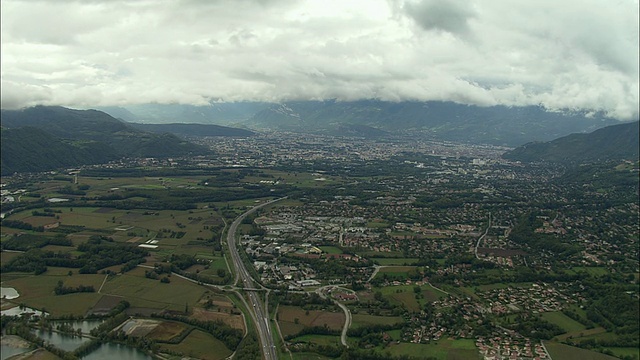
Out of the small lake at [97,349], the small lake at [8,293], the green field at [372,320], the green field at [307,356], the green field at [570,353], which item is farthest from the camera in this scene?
the small lake at [8,293]

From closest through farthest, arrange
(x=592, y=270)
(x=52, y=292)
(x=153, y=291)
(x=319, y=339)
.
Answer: (x=319, y=339), (x=52, y=292), (x=153, y=291), (x=592, y=270)

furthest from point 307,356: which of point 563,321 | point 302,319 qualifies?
point 563,321

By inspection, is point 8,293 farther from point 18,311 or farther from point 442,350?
point 442,350

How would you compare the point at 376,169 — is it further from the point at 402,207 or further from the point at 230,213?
the point at 230,213

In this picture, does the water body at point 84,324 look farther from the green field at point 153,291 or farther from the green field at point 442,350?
the green field at point 442,350

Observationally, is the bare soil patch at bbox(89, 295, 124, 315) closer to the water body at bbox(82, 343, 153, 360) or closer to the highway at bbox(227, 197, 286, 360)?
the water body at bbox(82, 343, 153, 360)

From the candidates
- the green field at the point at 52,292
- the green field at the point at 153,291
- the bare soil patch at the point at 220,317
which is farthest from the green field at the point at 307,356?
the green field at the point at 52,292

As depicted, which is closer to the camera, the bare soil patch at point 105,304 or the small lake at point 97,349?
the small lake at point 97,349

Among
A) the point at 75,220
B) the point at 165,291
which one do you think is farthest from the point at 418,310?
the point at 75,220

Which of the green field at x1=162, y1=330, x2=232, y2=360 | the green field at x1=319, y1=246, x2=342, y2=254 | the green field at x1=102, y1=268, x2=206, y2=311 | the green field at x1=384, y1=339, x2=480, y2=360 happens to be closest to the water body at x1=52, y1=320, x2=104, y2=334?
the green field at x1=102, y1=268, x2=206, y2=311
